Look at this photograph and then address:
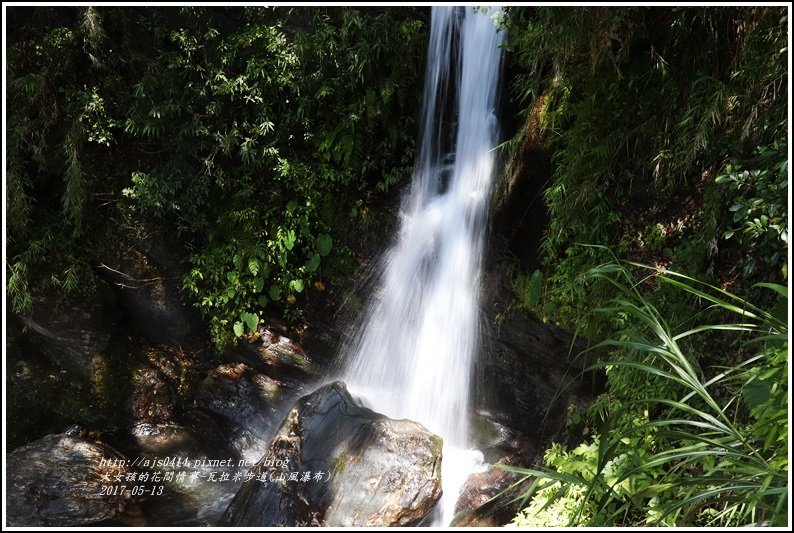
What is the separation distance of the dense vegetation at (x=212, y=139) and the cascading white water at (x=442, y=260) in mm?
330

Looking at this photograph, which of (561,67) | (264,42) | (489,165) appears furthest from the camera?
(264,42)

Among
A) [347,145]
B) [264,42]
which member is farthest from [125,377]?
[264,42]

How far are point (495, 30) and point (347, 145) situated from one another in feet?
5.94

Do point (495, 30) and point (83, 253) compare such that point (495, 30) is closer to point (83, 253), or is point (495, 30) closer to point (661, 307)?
point (661, 307)

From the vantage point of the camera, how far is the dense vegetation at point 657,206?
116 inches

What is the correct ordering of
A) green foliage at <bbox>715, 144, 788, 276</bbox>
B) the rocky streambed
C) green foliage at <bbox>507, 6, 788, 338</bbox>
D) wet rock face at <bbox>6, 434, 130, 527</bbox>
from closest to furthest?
green foliage at <bbox>715, 144, 788, 276</bbox>, green foliage at <bbox>507, 6, 788, 338</bbox>, the rocky streambed, wet rock face at <bbox>6, 434, 130, 527</bbox>

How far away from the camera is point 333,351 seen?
5.74m

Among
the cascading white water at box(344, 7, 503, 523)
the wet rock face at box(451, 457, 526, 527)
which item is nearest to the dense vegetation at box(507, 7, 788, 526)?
the wet rock face at box(451, 457, 526, 527)

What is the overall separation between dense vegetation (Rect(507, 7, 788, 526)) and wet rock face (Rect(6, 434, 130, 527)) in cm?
364

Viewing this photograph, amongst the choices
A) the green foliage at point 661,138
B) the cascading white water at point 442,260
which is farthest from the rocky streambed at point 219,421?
the green foliage at point 661,138

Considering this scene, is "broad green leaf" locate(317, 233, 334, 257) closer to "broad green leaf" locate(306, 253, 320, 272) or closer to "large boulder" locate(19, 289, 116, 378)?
"broad green leaf" locate(306, 253, 320, 272)

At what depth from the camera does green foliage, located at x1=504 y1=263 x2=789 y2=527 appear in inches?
73.5

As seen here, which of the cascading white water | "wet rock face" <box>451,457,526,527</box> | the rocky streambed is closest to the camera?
"wet rock face" <box>451,457,526,527</box>

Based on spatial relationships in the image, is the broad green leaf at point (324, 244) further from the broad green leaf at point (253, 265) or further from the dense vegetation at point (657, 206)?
the dense vegetation at point (657, 206)
